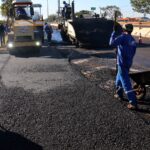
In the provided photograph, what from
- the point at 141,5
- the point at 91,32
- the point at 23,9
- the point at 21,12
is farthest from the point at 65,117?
the point at 141,5

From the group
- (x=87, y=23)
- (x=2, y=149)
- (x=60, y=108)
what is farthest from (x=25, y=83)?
(x=87, y=23)

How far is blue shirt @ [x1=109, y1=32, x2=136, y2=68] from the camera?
8820mm

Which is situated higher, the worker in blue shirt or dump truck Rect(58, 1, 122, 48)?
the worker in blue shirt

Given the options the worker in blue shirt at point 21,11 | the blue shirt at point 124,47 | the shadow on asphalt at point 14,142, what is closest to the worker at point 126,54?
the blue shirt at point 124,47

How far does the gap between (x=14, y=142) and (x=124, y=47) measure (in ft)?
11.8

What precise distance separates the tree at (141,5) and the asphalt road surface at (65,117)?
2077 inches

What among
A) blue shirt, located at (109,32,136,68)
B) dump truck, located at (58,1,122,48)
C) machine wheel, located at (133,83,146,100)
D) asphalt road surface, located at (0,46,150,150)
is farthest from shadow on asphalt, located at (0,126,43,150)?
dump truck, located at (58,1,122,48)

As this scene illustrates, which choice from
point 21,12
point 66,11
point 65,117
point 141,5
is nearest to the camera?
point 65,117

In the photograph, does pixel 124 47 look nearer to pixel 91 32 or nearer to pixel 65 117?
pixel 65 117

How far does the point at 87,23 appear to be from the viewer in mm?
26578

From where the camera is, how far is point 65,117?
804 cm

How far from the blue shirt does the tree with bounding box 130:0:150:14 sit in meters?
55.4

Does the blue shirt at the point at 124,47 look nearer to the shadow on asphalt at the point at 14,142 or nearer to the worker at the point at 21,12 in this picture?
the shadow on asphalt at the point at 14,142

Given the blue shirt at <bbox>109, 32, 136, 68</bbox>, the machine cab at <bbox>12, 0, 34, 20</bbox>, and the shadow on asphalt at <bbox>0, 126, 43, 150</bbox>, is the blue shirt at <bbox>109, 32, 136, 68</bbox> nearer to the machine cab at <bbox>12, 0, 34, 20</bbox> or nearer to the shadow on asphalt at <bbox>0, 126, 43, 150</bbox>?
the shadow on asphalt at <bbox>0, 126, 43, 150</bbox>
